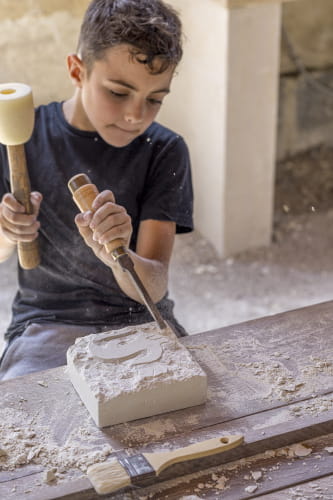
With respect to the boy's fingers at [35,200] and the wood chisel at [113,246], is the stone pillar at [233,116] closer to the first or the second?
the boy's fingers at [35,200]

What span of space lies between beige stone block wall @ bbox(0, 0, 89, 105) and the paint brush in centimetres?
102

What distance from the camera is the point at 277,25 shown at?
109 inches

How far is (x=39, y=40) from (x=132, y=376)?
1293mm

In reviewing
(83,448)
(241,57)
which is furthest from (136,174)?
(241,57)

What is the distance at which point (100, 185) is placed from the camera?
1.57 m

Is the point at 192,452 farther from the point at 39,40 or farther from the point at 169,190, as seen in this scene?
the point at 39,40

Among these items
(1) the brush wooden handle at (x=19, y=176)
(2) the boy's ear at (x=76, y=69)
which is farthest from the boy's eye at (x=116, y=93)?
(1) the brush wooden handle at (x=19, y=176)

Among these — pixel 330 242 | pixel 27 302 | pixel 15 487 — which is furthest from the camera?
pixel 330 242

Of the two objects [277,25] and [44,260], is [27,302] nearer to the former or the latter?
[44,260]

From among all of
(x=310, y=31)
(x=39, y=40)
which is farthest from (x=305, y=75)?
(x=39, y=40)

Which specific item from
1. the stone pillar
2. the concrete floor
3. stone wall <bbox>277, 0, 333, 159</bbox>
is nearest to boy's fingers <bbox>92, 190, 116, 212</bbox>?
the stone pillar

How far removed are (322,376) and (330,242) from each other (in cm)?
207

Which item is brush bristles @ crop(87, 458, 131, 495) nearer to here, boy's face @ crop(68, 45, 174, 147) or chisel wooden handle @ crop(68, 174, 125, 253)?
chisel wooden handle @ crop(68, 174, 125, 253)

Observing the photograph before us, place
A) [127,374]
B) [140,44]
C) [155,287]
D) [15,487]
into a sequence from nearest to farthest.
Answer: [15,487] < [127,374] < [140,44] < [155,287]
